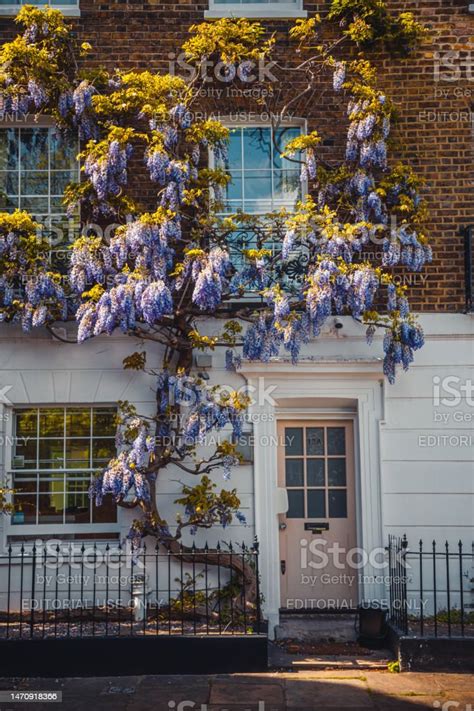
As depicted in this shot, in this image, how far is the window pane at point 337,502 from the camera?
10.9 m

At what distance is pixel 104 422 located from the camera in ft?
35.3

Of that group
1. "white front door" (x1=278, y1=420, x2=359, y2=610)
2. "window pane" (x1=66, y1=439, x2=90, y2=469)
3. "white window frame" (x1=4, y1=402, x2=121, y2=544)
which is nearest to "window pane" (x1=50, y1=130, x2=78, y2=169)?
"white window frame" (x1=4, y1=402, x2=121, y2=544)

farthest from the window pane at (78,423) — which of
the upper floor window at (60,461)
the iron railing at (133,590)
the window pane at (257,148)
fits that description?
the window pane at (257,148)

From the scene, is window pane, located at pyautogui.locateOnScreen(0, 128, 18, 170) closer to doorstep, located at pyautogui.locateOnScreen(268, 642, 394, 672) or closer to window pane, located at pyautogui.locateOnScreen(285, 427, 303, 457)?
window pane, located at pyautogui.locateOnScreen(285, 427, 303, 457)

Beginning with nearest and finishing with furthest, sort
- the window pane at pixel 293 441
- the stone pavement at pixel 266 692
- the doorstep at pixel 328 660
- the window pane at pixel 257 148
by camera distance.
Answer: the stone pavement at pixel 266 692 → the doorstep at pixel 328 660 → the window pane at pixel 293 441 → the window pane at pixel 257 148

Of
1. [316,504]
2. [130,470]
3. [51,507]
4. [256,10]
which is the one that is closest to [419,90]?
[256,10]

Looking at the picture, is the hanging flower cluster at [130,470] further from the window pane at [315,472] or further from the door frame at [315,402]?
the window pane at [315,472]

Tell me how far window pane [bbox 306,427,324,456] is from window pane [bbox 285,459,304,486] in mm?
217

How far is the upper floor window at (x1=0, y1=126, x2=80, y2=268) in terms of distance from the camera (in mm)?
10969

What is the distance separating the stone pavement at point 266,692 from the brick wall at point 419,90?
4.46 meters

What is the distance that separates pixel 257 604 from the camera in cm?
910

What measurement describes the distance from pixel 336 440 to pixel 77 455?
10.2 feet

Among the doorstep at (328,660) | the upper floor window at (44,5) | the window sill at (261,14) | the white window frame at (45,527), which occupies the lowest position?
the doorstep at (328,660)

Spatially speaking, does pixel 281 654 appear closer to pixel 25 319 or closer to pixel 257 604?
pixel 257 604
